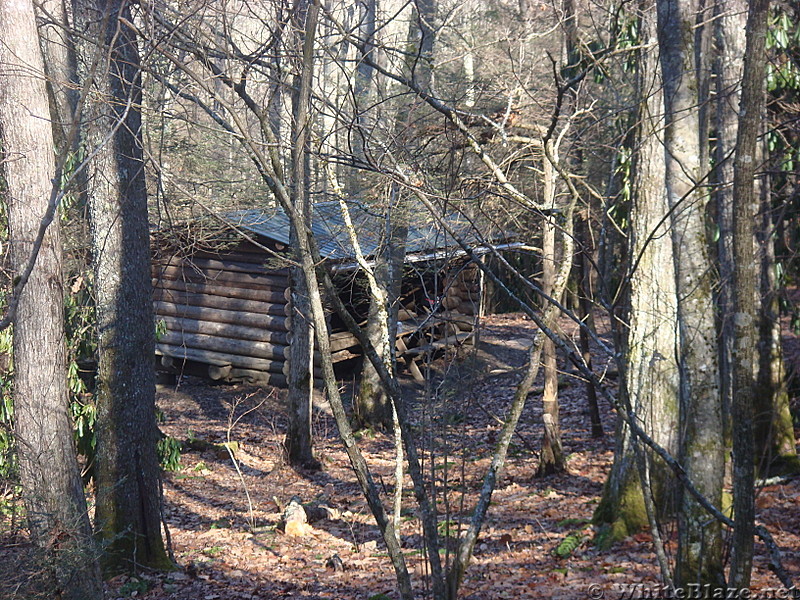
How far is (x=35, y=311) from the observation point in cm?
559

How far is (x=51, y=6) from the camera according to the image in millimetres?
6395

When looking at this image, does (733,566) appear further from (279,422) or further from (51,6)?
(279,422)

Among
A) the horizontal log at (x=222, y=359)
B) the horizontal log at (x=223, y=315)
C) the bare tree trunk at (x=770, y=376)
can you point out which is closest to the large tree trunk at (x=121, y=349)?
the bare tree trunk at (x=770, y=376)

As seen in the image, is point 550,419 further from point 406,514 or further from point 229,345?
point 229,345

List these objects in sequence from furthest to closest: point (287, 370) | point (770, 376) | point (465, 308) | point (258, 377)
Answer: point (465, 308)
point (258, 377)
point (287, 370)
point (770, 376)

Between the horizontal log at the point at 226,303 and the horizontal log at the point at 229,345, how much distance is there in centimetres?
74

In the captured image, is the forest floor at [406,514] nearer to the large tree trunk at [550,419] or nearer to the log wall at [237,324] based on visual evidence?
the large tree trunk at [550,419]

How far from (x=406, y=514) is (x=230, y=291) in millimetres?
9543

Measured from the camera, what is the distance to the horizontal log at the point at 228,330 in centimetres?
1664

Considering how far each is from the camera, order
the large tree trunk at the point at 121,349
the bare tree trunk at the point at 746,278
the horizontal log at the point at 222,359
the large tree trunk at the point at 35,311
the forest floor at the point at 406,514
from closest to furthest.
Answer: the bare tree trunk at the point at 746,278
the large tree trunk at the point at 35,311
the forest floor at the point at 406,514
the large tree trunk at the point at 121,349
the horizontal log at the point at 222,359

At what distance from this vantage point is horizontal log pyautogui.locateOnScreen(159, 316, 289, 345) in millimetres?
16644

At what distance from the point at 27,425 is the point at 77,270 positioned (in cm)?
460

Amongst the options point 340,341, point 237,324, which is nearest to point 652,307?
point 340,341

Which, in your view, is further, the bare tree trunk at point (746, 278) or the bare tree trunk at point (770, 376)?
the bare tree trunk at point (770, 376)
